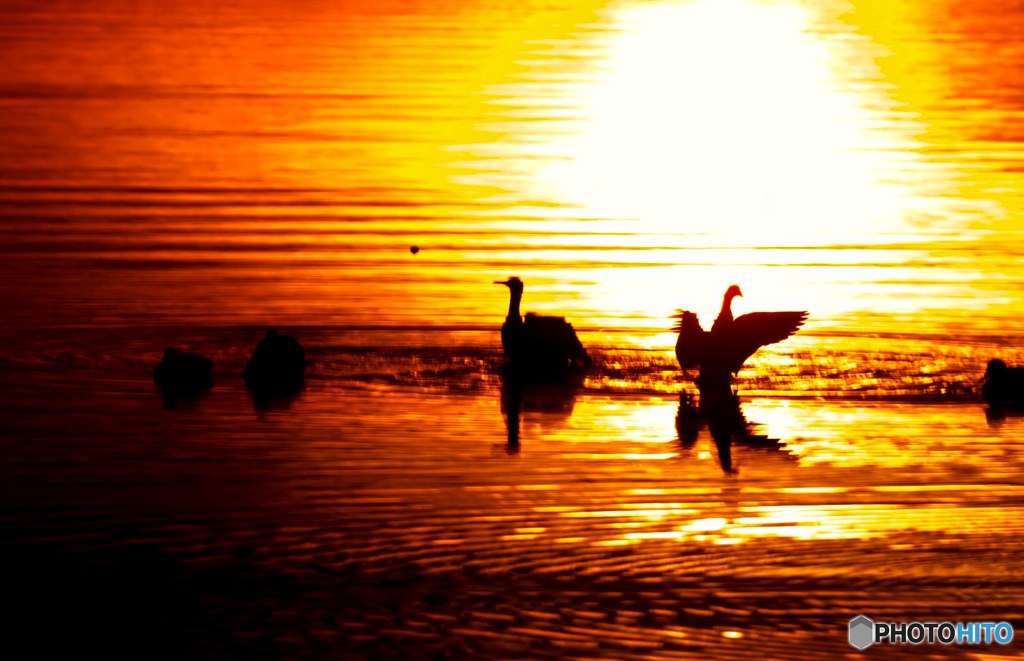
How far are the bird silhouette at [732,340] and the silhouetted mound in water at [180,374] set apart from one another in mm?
3500

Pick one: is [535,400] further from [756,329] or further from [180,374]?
[180,374]

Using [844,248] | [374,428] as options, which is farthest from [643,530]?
[844,248]

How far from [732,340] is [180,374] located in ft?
12.8

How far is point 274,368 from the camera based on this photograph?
10906 millimetres

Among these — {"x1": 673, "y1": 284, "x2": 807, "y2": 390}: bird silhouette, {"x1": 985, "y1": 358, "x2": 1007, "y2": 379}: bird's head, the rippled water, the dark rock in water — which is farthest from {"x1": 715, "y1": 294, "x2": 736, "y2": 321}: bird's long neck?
the dark rock in water

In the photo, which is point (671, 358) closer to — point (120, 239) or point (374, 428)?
point (374, 428)

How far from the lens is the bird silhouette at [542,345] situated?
1140cm

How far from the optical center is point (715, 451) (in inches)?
377

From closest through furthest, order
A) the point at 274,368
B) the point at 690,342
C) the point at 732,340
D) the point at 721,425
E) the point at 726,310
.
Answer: the point at 721,425, the point at 274,368, the point at 732,340, the point at 690,342, the point at 726,310

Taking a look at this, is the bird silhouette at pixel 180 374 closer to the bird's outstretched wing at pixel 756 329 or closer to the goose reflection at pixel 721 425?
the goose reflection at pixel 721 425

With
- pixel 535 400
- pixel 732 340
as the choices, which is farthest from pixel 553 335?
pixel 732 340

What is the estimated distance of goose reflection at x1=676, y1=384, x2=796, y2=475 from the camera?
31.5 ft

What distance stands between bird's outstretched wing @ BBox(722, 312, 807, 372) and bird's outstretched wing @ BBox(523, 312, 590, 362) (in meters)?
1.14

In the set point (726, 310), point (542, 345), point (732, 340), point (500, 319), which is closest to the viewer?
point (732, 340)
